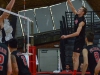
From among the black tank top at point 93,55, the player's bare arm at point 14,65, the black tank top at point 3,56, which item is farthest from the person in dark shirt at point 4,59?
the black tank top at point 93,55

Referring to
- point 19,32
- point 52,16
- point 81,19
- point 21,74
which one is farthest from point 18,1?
point 21,74

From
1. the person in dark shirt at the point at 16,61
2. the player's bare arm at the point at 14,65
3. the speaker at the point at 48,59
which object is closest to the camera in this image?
the person in dark shirt at the point at 16,61

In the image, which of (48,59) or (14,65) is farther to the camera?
(48,59)

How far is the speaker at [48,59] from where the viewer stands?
2159 centimetres

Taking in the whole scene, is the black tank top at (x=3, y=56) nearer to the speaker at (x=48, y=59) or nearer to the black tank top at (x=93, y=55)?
the black tank top at (x=93, y=55)

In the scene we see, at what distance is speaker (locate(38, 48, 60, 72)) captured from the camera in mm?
21594

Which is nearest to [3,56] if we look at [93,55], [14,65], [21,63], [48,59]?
[14,65]

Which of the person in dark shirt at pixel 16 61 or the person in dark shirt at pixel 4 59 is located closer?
the person in dark shirt at pixel 4 59

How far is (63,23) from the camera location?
49.3ft

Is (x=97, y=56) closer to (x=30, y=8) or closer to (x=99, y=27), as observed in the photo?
(x=99, y=27)

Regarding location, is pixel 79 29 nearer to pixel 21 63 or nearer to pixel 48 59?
pixel 21 63

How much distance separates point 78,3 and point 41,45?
4.22m

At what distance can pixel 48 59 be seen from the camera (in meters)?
22.0

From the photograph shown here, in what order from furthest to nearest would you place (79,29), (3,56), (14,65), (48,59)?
(48,59) < (79,29) < (14,65) < (3,56)
